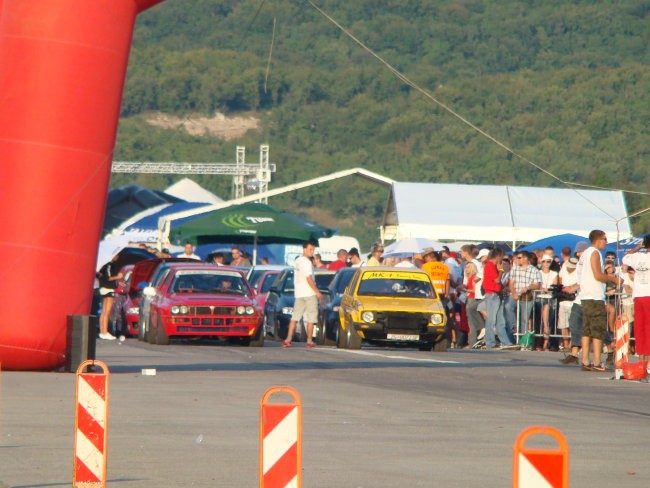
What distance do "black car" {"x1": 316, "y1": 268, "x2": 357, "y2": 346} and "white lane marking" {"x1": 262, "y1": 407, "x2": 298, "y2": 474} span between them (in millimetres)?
21671

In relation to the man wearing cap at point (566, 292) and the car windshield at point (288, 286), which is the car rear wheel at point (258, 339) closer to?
the car windshield at point (288, 286)

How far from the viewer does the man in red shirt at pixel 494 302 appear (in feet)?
97.7

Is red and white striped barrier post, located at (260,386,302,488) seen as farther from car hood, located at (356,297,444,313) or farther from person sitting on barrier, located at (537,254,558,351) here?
person sitting on barrier, located at (537,254,558,351)

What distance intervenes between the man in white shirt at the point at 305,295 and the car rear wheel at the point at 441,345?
2147mm

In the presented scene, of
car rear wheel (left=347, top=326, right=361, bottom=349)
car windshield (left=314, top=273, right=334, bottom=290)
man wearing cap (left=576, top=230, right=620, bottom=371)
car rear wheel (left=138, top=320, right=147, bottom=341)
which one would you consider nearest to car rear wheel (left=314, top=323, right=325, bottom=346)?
car rear wheel (left=347, top=326, right=361, bottom=349)

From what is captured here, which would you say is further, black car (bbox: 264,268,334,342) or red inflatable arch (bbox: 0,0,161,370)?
black car (bbox: 264,268,334,342)

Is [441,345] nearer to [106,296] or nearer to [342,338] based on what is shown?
[342,338]

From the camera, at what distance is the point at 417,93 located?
179125 mm

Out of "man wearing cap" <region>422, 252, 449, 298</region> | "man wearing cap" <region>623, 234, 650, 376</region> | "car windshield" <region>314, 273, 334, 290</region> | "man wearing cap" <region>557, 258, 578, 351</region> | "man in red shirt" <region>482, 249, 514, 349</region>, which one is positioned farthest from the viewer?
"car windshield" <region>314, 273, 334, 290</region>

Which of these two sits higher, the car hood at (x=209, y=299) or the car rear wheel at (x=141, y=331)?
the car hood at (x=209, y=299)

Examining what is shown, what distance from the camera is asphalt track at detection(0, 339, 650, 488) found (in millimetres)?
10750

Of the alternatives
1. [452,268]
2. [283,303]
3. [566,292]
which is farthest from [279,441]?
[283,303]

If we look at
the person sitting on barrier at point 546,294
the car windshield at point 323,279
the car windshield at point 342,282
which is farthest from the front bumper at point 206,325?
the car windshield at point 323,279

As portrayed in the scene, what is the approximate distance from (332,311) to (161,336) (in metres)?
3.37
